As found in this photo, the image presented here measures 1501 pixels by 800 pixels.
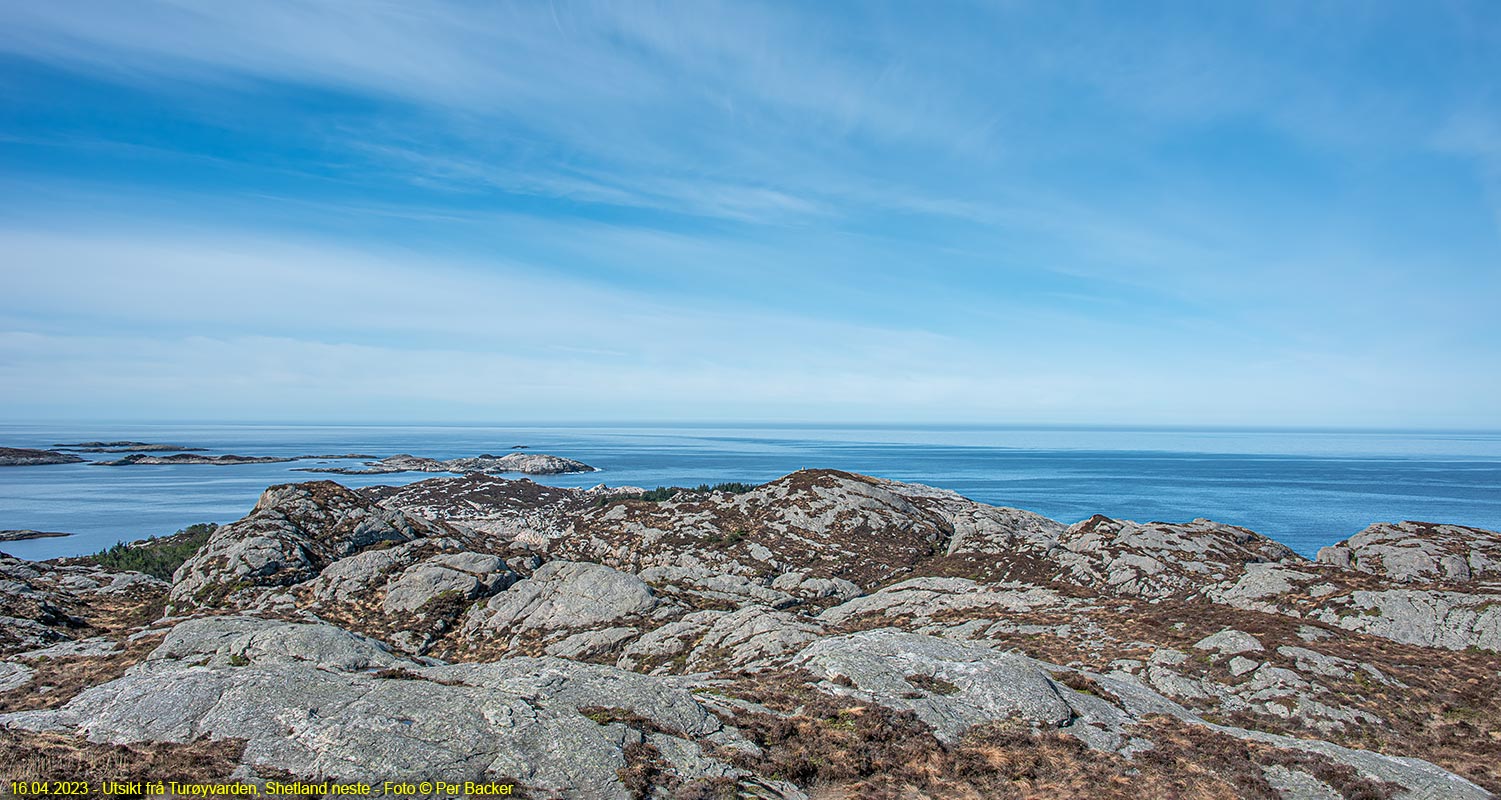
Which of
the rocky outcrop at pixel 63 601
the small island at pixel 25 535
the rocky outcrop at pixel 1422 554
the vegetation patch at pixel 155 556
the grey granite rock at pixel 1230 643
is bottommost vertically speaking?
the small island at pixel 25 535

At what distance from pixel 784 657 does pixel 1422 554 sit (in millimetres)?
41605

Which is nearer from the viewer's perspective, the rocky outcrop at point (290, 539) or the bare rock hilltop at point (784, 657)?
the bare rock hilltop at point (784, 657)

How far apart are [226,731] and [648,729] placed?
941 centimetres

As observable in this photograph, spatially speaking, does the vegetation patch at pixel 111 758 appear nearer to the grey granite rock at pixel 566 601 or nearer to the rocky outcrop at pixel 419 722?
the rocky outcrop at pixel 419 722

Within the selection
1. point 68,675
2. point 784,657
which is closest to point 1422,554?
point 784,657

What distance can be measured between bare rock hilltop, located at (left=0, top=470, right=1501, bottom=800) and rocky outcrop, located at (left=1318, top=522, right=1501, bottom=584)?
Result: 8.0 inches

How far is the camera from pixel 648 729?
58.2ft

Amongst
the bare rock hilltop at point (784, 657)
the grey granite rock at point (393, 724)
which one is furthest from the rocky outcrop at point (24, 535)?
the grey granite rock at point (393, 724)

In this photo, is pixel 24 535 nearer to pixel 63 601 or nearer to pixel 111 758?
pixel 63 601

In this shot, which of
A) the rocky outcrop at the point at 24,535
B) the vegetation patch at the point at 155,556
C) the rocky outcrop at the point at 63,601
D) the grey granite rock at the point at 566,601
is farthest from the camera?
the rocky outcrop at the point at 24,535

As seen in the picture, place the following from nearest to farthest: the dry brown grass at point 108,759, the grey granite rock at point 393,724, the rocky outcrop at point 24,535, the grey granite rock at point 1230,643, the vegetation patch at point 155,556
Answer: the dry brown grass at point 108,759
the grey granite rock at point 393,724
the grey granite rock at point 1230,643
the vegetation patch at point 155,556
the rocky outcrop at point 24,535

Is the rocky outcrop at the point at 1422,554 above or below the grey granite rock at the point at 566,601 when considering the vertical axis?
above

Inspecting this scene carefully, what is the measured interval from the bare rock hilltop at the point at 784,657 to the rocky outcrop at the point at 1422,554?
20cm

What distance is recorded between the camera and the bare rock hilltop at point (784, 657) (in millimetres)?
16250
